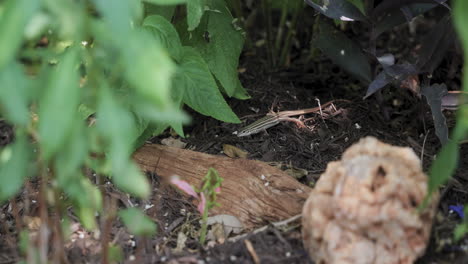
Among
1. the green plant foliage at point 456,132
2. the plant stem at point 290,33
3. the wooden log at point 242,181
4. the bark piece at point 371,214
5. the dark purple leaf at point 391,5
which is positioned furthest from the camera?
the plant stem at point 290,33

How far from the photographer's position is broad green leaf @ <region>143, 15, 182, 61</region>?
195cm

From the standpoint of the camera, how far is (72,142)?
1215 millimetres

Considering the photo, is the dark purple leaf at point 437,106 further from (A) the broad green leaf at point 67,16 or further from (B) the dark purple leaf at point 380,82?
(A) the broad green leaf at point 67,16

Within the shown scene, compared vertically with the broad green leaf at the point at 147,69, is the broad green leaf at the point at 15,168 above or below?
below

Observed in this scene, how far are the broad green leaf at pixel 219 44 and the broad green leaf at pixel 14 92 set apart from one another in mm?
1068

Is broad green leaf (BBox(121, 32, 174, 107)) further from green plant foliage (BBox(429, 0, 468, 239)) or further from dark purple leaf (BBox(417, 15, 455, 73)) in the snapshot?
dark purple leaf (BBox(417, 15, 455, 73))

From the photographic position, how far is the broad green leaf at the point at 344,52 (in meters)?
2.31

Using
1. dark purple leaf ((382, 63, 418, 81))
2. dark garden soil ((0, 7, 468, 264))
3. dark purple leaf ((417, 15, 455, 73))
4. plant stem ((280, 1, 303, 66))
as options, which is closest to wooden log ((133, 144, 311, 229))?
dark garden soil ((0, 7, 468, 264))

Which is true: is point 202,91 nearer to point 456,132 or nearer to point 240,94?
point 240,94

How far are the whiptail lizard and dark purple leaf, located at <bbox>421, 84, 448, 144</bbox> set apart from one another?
1.46ft

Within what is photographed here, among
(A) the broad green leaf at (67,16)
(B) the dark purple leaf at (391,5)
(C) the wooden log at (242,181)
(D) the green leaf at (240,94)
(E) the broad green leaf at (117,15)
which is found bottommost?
(C) the wooden log at (242,181)

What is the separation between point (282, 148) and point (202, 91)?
41 centimetres

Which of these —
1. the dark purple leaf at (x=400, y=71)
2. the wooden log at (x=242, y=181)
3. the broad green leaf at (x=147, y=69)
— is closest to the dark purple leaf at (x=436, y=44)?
the dark purple leaf at (x=400, y=71)

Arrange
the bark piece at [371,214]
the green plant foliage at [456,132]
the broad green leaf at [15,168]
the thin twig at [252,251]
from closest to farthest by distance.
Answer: the green plant foliage at [456,132]
the broad green leaf at [15,168]
the bark piece at [371,214]
the thin twig at [252,251]
